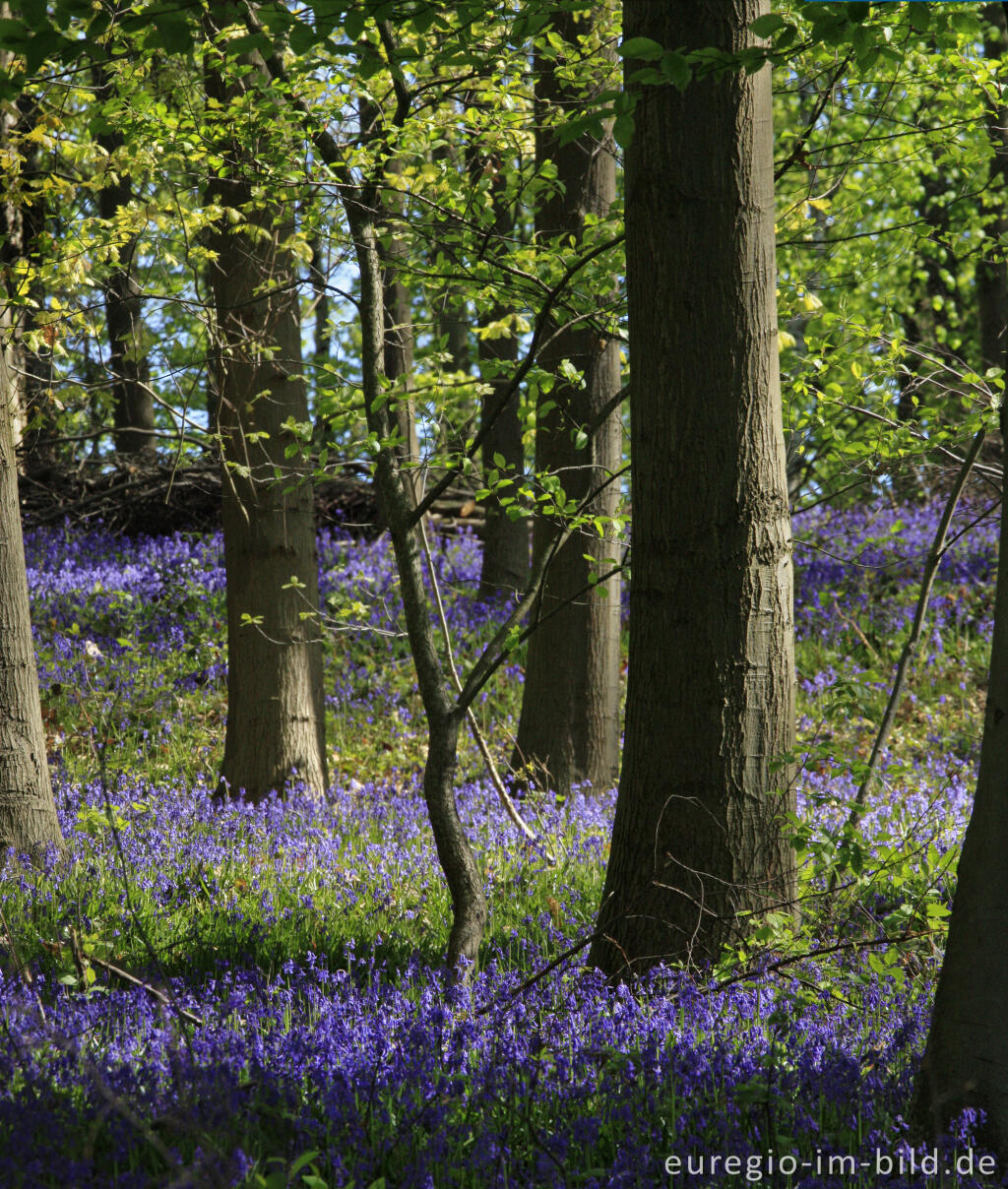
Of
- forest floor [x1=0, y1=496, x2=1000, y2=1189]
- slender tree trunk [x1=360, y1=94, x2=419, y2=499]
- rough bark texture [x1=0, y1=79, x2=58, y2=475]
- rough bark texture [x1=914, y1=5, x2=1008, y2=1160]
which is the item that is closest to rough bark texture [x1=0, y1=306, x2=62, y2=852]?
forest floor [x1=0, y1=496, x2=1000, y2=1189]

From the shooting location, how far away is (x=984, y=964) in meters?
2.38

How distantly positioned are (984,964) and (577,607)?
4302mm

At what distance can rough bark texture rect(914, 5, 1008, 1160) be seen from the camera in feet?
7.75

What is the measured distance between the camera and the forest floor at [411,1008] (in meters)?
2.24

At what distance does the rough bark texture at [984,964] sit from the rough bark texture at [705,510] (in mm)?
949

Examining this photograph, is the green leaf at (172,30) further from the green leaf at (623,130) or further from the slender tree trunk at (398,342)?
the green leaf at (623,130)

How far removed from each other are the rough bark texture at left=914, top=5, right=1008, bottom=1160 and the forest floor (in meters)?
0.10

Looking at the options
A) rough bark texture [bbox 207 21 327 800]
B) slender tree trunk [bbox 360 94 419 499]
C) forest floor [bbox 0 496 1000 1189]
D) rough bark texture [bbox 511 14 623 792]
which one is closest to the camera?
forest floor [bbox 0 496 1000 1189]

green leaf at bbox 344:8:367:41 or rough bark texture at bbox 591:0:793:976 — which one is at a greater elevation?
green leaf at bbox 344:8:367:41

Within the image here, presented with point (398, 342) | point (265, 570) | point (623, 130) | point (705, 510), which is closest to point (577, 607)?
point (265, 570)

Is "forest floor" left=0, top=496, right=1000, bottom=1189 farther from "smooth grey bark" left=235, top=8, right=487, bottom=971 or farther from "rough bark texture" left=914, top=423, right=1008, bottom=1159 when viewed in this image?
"smooth grey bark" left=235, top=8, right=487, bottom=971

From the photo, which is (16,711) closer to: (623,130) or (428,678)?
Result: (428,678)

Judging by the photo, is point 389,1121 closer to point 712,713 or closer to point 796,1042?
point 796,1042

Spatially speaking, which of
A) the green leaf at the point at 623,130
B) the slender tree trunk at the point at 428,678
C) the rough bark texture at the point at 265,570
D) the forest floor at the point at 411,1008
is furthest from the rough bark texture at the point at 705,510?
the rough bark texture at the point at 265,570
